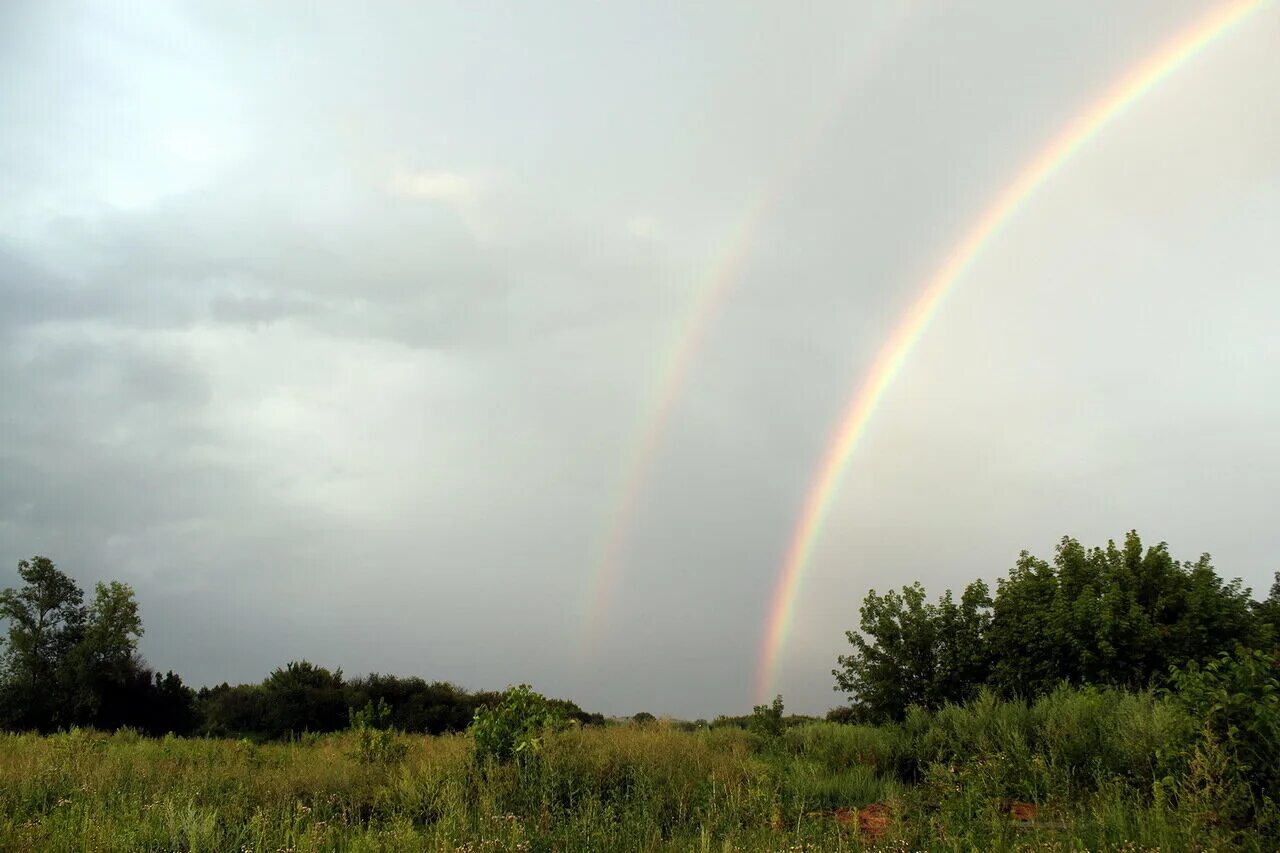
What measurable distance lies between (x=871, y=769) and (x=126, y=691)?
1162 inches

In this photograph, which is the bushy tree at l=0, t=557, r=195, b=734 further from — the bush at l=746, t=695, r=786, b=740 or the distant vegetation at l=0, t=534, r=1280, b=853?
the bush at l=746, t=695, r=786, b=740

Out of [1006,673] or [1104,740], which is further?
[1006,673]

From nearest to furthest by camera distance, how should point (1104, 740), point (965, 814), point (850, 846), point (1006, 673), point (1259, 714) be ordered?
1. point (850, 846)
2. point (1259, 714)
3. point (965, 814)
4. point (1104, 740)
5. point (1006, 673)

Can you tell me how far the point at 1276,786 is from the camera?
8859 millimetres

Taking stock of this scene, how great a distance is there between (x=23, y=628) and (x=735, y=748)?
2989cm

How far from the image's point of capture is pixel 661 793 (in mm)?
12102

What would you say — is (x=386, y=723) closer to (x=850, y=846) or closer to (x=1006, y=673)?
(x=1006, y=673)

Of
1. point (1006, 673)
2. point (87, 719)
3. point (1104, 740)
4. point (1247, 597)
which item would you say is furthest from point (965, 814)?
point (87, 719)

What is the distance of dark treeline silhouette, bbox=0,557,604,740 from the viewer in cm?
3056

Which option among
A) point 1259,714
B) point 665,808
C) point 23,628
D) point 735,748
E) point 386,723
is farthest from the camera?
point 23,628

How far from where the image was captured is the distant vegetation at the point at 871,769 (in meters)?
8.97

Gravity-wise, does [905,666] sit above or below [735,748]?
above

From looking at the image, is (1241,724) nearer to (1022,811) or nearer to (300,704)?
(1022,811)

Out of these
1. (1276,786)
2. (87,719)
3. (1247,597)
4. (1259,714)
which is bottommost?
(87,719)
